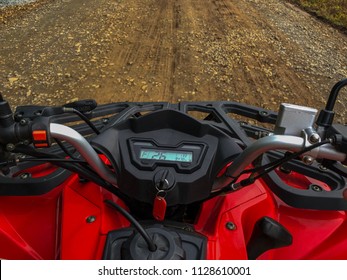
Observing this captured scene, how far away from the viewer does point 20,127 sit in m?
1.38

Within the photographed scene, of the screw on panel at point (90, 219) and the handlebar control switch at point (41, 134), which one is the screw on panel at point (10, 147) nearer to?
the handlebar control switch at point (41, 134)

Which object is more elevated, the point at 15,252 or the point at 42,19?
the point at 15,252

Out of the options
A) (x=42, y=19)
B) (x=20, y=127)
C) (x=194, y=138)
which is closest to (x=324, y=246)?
(x=194, y=138)

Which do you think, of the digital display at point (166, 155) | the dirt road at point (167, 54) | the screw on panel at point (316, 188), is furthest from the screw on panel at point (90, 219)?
the dirt road at point (167, 54)

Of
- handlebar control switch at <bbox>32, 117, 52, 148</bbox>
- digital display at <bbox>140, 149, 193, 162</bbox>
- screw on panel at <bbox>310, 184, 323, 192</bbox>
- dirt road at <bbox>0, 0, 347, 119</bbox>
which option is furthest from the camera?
dirt road at <bbox>0, 0, 347, 119</bbox>

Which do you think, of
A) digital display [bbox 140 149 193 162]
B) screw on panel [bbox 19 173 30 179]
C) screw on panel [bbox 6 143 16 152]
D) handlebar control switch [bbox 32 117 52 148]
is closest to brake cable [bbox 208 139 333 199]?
digital display [bbox 140 149 193 162]

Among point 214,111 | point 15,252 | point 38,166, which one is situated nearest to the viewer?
point 15,252

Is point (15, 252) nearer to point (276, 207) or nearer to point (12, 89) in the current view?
point (276, 207)

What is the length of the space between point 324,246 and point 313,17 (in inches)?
365

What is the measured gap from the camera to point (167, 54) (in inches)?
264

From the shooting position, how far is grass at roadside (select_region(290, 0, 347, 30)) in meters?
9.25

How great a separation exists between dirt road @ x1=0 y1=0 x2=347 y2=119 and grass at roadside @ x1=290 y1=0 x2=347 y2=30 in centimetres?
44

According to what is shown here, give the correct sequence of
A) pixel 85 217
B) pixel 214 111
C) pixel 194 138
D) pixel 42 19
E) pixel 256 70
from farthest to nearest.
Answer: pixel 42 19
pixel 256 70
pixel 214 111
pixel 85 217
pixel 194 138

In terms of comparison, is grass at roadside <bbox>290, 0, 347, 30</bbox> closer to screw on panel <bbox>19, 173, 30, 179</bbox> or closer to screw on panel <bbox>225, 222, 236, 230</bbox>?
screw on panel <bbox>225, 222, 236, 230</bbox>
